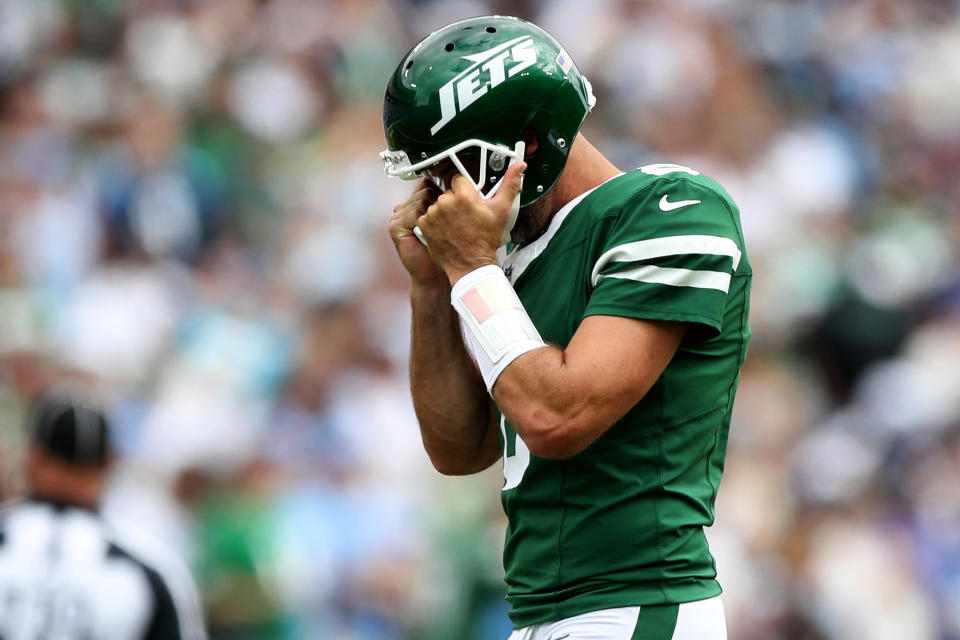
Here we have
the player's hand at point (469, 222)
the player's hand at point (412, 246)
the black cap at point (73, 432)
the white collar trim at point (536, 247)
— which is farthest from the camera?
the black cap at point (73, 432)

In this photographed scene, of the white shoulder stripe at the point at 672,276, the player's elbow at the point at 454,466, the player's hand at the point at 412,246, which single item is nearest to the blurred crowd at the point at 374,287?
the player's elbow at the point at 454,466

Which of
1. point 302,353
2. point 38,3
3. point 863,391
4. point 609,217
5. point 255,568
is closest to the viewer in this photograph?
point 609,217

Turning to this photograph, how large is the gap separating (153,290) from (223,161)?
1590mm

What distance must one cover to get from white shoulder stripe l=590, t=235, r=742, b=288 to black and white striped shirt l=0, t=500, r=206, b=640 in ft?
7.25

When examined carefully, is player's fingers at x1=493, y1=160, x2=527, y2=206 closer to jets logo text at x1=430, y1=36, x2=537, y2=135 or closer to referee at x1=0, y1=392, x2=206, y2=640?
jets logo text at x1=430, y1=36, x2=537, y2=135

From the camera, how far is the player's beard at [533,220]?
326cm

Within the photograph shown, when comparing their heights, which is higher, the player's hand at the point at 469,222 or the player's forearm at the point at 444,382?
the player's hand at the point at 469,222

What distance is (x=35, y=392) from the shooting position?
811cm

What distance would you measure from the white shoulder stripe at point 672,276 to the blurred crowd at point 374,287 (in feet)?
14.1

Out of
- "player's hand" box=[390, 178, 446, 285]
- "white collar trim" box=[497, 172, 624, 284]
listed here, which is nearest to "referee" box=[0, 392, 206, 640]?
"player's hand" box=[390, 178, 446, 285]

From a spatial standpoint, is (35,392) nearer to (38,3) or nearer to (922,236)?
(38,3)

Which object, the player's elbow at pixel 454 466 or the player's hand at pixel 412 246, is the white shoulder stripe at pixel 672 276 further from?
the player's elbow at pixel 454 466

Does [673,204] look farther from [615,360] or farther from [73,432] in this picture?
[73,432]

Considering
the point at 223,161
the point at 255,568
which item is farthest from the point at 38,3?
the point at 255,568
